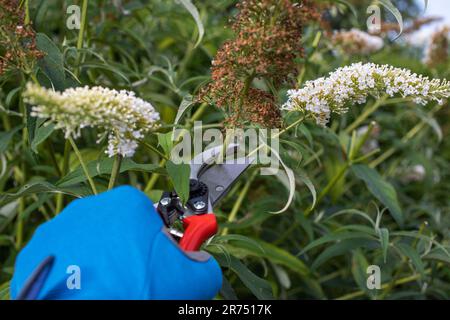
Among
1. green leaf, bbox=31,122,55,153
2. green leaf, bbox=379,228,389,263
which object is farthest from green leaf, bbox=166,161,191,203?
green leaf, bbox=379,228,389,263

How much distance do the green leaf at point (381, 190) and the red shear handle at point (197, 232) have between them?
806mm

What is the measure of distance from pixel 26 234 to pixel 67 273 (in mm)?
1086

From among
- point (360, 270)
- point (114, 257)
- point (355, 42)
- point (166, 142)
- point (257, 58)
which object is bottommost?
point (360, 270)

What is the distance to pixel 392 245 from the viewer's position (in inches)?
58.9

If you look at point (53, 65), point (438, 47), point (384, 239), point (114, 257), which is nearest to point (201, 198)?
point (114, 257)

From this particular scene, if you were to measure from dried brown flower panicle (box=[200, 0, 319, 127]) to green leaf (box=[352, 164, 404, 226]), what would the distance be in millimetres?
701

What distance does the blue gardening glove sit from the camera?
0.76 m

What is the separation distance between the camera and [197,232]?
0.90 m

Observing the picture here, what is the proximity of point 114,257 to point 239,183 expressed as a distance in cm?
118

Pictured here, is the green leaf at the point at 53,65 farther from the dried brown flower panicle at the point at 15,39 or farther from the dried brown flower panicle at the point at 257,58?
the dried brown flower panicle at the point at 257,58

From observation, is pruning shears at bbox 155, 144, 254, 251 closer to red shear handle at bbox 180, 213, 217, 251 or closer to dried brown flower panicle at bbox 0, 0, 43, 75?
red shear handle at bbox 180, 213, 217, 251

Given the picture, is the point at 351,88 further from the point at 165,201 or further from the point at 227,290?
the point at 227,290

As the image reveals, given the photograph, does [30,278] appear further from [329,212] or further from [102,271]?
[329,212]
